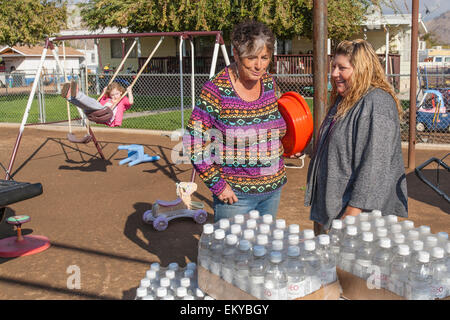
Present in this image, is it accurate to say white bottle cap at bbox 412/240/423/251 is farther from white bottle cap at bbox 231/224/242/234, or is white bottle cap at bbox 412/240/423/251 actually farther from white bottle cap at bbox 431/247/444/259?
white bottle cap at bbox 231/224/242/234

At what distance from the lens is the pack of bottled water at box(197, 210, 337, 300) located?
6.37 feet

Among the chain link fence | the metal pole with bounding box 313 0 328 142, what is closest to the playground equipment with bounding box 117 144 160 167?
the chain link fence

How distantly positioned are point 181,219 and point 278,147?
3256 millimetres

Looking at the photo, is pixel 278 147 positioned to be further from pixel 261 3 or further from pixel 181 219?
pixel 261 3

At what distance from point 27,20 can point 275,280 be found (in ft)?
77.6

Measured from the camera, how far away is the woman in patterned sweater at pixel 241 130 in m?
2.70

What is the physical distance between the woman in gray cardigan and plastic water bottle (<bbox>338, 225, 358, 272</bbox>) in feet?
1.45

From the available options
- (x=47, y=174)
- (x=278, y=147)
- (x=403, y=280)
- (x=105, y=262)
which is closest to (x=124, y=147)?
(x=47, y=174)

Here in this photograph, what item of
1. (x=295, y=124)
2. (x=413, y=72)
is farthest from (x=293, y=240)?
(x=413, y=72)

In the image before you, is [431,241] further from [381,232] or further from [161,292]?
[161,292]

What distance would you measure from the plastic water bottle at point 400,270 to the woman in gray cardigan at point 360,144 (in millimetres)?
584

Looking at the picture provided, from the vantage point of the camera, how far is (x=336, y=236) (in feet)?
7.52

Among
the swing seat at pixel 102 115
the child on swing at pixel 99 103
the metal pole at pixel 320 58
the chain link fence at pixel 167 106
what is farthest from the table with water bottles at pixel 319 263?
the swing seat at pixel 102 115

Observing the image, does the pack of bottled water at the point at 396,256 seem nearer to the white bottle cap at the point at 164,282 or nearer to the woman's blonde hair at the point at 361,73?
the woman's blonde hair at the point at 361,73
